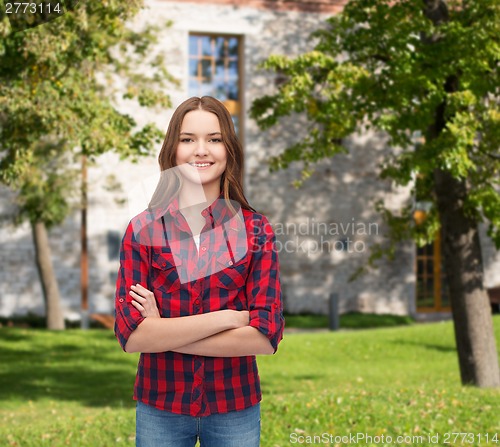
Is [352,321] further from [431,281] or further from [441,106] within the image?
[441,106]

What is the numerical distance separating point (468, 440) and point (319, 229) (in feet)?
61.0

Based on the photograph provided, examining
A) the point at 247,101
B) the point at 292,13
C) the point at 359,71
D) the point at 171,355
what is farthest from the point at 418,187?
the point at 292,13

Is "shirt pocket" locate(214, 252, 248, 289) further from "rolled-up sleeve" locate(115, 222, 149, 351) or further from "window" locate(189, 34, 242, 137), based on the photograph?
"window" locate(189, 34, 242, 137)

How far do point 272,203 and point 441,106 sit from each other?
13.7m

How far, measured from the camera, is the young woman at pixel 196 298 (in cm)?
243

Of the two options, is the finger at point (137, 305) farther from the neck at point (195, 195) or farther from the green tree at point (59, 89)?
the green tree at point (59, 89)

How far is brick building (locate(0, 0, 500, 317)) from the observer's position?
21.8 metres

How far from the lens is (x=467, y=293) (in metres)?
10.2

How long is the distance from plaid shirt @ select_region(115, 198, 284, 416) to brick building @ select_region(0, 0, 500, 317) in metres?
19.0

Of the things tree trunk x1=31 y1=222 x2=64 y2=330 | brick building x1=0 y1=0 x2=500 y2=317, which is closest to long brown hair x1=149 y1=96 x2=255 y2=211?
tree trunk x1=31 y1=222 x2=64 y2=330

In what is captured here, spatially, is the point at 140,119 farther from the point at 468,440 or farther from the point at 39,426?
the point at 468,440

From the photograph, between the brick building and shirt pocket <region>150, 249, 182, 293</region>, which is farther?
the brick building

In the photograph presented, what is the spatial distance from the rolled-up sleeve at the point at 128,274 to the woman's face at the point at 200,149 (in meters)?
0.29

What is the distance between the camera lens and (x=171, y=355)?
2.49 m
